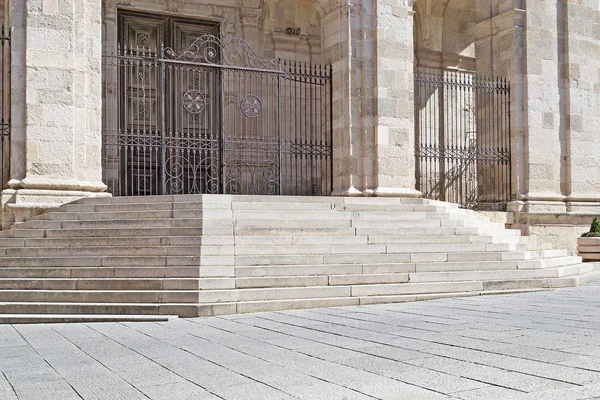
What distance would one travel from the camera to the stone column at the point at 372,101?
13016mm

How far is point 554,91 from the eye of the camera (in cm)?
1509

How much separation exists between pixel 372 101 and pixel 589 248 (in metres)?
5.22

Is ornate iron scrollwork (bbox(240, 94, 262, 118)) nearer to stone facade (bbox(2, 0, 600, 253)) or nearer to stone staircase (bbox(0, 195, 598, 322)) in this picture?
stone facade (bbox(2, 0, 600, 253))

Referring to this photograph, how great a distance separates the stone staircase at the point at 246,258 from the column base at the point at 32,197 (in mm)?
384

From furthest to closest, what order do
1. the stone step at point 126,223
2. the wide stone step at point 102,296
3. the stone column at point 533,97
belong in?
1. the stone column at point 533,97
2. the stone step at point 126,223
3. the wide stone step at point 102,296

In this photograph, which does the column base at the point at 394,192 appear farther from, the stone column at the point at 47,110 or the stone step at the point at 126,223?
the stone column at the point at 47,110

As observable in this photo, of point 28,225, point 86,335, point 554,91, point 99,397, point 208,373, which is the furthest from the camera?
point 554,91

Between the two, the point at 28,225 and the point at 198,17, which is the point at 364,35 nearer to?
the point at 198,17

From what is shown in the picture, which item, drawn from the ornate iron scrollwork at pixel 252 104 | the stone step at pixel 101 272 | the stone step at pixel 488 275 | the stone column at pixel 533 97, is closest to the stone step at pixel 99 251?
the stone step at pixel 101 272

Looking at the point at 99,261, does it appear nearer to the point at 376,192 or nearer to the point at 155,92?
the point at 376,192

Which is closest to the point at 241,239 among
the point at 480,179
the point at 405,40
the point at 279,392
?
the point at 279,392

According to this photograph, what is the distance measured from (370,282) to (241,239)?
178 centimetres

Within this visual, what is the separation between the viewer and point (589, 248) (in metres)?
13.6

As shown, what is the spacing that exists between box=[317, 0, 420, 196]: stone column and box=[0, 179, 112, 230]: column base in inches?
191
